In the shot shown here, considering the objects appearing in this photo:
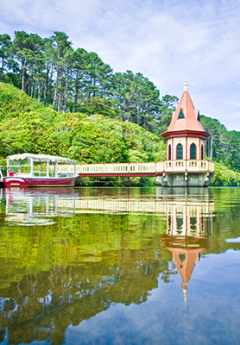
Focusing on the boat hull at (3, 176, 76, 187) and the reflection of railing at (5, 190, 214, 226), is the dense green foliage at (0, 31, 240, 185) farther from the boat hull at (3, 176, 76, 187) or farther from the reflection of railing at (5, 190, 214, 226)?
the reflection of railing at (5, 190, 214, 226)

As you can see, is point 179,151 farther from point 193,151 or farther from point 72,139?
point 72,139

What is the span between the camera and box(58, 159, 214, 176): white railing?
23266mm

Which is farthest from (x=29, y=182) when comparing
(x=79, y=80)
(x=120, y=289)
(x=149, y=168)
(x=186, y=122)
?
(x=79, y=80)

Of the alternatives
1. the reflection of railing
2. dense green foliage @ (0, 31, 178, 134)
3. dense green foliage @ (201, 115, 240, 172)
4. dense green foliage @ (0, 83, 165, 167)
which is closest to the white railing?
dense green foliage @ (0, 83, 165, 167)

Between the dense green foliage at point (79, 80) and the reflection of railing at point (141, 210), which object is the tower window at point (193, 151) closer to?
the reflection of railing at point (141, 210)

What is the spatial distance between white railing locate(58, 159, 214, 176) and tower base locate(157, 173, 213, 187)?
58 cm

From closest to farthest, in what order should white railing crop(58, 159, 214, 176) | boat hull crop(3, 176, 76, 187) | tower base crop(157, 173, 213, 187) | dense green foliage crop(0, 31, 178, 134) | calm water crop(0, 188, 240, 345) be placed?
calm water crop(0, 188, 240, 345)
boat hull crop(3, 176, 76, 187)
white railing crop(58, 159, 214, 176)
tower base crop(157, 173, 213, 187)
dense green foliage crop(0, 31, 178, 134)

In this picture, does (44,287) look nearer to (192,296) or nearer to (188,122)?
(192,296)

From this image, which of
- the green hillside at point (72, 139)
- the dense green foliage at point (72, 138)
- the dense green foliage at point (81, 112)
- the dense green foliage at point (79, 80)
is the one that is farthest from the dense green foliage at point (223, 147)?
the green hillside at point (72, 139)

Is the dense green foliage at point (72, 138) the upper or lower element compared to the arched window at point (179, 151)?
upper

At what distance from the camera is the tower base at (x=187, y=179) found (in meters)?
23.5

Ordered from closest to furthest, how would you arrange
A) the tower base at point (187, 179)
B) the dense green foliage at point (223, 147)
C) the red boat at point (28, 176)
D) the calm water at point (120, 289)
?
the calm water at point (120, 289)
the red boat at point (28, 176)
the tower base at point (187, 179)
the dense green foliage at point (223, 147)

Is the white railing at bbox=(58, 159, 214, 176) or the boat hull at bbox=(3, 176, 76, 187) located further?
the white railing at bbox=(58, 159, 214, 176)

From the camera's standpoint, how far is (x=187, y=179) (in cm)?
2366
